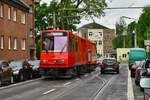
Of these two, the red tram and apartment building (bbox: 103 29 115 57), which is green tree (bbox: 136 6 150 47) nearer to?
apartment building (bbox: 103 29 115 57)

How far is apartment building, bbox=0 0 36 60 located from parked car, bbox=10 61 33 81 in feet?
A: 35.6

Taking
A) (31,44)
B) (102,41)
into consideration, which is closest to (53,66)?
(31,44)

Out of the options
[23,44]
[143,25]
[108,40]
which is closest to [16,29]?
[23,44]

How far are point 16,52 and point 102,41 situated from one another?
12452 centimetres

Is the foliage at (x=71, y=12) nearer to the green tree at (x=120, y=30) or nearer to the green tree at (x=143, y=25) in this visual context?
the green tree at (x=143, y=25)

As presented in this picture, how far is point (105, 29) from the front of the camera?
573 ft

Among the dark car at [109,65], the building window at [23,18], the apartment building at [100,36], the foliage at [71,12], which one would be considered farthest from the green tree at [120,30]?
the dark car at [109,65]

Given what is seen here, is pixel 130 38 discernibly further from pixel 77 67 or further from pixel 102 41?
pixel 77 67

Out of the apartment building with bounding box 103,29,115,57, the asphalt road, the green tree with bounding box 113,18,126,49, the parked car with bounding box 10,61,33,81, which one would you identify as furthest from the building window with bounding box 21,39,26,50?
the apartment building with bounding box 103,29,115,57

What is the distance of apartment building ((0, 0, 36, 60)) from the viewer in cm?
4153

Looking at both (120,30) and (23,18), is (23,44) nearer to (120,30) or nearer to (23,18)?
(23,18)

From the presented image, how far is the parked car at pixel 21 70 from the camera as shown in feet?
89.4

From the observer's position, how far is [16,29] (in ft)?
151

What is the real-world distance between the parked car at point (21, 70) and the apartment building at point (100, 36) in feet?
427
